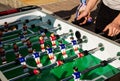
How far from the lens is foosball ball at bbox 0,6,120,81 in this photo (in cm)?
305

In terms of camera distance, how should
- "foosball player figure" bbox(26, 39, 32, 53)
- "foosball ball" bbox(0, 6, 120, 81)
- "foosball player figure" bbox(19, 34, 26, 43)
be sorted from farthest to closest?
"foosball player figure" bbox(19, 34, 26, 43) < "foosball player figure" bbox(26, 39, 32, 53) < "foosball ball" bbox(0, 6, 120, 81)

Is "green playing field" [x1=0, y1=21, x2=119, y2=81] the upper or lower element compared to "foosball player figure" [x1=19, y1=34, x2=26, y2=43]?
lower

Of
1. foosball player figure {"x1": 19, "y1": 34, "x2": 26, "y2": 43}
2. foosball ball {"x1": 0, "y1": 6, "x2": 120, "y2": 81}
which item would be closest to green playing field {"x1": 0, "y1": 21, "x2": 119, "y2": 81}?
foosball ball {"x1": 0, "y1": 6, "x2": 120, "y2": 81}

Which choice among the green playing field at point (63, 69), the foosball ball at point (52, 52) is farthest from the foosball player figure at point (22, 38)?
the green playing field at point (63, 69)

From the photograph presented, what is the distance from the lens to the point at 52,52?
10.8 ft

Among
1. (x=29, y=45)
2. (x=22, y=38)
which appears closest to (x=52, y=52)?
(x=29, y=45)

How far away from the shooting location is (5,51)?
3.47 m

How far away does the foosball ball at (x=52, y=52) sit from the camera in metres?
3.05

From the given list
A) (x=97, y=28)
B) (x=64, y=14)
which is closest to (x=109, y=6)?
(x=97, y=28)

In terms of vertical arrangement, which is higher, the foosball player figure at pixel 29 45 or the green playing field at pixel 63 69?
the foosball player figure at pixel 29 45

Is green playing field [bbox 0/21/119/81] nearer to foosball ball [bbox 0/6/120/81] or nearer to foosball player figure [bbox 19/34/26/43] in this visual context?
foosball ball [bbox 0/6/120/81]

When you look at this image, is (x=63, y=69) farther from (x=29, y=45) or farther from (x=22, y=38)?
(x=22, y=38)

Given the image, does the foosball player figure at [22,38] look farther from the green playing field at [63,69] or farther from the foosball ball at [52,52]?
the green playing field at [63,69]

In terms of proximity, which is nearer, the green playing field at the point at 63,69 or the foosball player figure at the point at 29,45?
the green playing field at the point at 63,69
